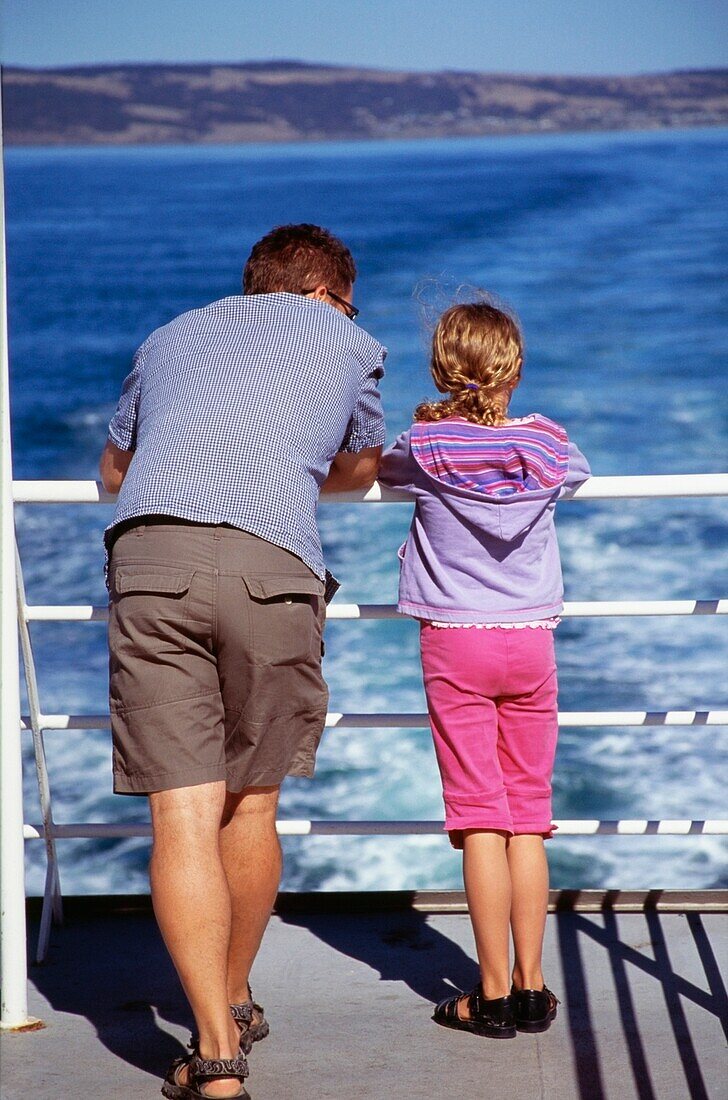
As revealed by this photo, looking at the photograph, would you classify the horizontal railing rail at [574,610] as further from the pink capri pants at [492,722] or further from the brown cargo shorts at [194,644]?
the brown cargo shorts at [194,644]

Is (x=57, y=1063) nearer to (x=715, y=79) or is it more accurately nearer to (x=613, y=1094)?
(x=613, y=1094)

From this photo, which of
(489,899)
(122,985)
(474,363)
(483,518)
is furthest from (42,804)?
(474,363)

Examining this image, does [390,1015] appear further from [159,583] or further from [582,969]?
[159,583]

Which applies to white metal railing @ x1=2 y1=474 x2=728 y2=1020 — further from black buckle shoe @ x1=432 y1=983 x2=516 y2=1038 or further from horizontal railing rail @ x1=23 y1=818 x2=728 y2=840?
black buckle shoe @ x1=432 y1=983 x2=516 y2=1038

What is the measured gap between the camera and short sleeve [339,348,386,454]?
1.63 meters

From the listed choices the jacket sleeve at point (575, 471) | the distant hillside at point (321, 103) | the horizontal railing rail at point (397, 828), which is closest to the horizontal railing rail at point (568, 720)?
the horizontal railing rail at point (397, 828)

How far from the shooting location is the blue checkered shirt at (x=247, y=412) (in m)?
1.48

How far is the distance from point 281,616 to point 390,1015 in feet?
2.16

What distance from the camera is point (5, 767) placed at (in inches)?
65.5

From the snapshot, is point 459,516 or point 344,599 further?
point 344,599

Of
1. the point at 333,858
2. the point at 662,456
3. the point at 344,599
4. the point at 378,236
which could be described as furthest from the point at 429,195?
the point at 333,858

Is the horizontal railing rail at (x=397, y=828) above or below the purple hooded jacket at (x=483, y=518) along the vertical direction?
below

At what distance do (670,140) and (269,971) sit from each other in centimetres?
1823

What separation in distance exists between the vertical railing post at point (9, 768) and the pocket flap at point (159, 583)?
239 mm
